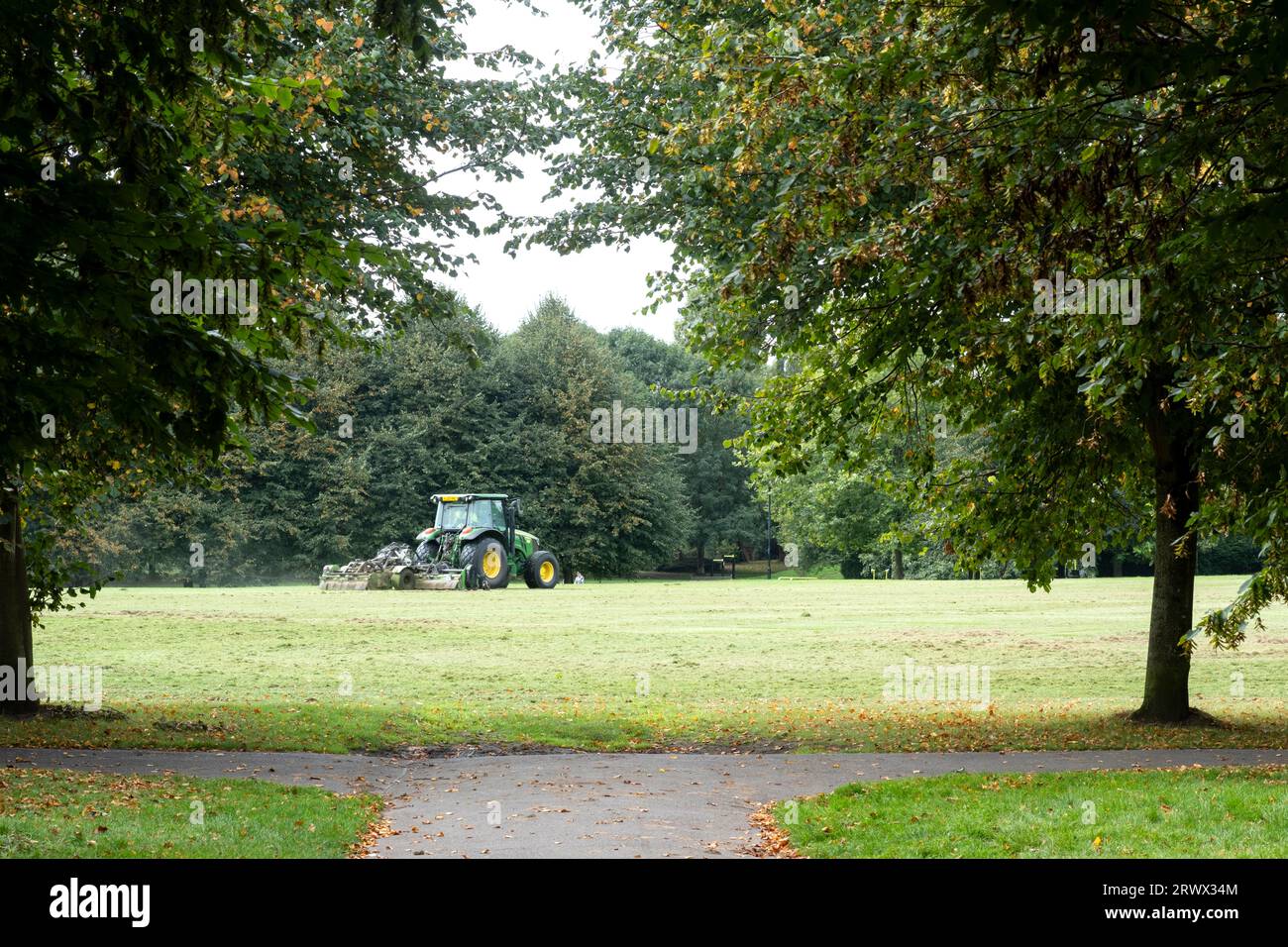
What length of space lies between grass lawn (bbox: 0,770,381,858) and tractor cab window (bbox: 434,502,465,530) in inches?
1284

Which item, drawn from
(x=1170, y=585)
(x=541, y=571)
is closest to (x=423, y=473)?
(x=541, y=571)

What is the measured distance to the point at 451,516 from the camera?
42938 mm

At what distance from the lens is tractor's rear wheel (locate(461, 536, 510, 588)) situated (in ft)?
135

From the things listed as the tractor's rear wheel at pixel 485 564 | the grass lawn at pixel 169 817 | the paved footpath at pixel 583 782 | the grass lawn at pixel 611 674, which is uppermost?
the tractor's rear wheel at pixel 485 564

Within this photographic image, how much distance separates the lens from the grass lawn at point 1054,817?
749 centimetres

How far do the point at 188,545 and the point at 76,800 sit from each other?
5150 centimetres

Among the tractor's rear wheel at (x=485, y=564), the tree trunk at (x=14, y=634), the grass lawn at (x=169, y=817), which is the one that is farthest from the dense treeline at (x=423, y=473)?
the grass lawn at (x=169, y=817)

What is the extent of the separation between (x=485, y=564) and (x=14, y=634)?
27.9 meters

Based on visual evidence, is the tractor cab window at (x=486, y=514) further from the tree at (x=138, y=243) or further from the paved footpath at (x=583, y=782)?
the tree at (x=138, y=243)

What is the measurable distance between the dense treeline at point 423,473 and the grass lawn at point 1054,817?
146 ft

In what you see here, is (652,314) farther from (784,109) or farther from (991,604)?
(991,604)

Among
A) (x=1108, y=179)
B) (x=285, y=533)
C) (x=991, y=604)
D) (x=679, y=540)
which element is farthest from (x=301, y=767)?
(x=679, y=540)

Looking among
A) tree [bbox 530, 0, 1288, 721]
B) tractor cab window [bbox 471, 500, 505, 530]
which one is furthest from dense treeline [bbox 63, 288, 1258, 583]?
tree [bbox 530, 0, 1288, 721]
